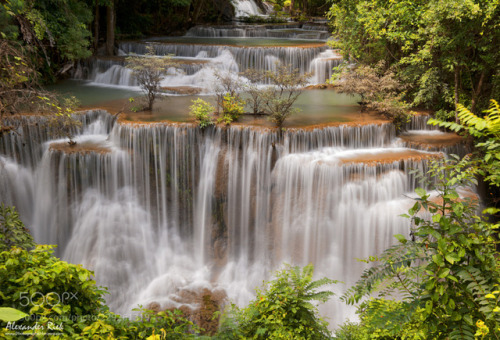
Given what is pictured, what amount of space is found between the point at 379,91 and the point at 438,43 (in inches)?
81.0

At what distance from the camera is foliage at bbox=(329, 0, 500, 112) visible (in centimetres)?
913

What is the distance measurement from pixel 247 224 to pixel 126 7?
62.6 feet

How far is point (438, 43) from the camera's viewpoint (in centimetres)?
986

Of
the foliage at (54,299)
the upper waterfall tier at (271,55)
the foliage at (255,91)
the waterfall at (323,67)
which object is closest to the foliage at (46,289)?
the foliage at (54,299)

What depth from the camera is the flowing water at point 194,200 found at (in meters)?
9.44

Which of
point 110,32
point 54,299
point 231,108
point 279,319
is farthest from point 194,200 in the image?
point 110,32

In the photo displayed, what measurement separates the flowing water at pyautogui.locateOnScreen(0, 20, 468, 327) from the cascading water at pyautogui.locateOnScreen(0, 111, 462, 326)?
0.03m

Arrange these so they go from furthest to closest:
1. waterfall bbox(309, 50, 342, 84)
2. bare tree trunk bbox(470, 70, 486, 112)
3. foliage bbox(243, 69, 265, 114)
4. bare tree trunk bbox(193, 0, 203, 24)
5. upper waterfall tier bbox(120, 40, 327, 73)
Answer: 1. bare tree trunk bbox(193, 0, 203, 24)
2. upper waterfall tier bbox(120, 40, 327, 73)
3. waterfall bbox(309, 50, 342, 84)
4. foliage bbox(243, 69, 265, 114)
5. bare tree trunk bbox(470, 70, 486, 112)

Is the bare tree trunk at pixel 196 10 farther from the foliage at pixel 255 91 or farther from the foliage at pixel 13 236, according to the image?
the foliage at pixel 13 236

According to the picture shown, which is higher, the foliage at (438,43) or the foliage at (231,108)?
the foliage at (438,43)

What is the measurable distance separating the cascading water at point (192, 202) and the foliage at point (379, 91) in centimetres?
64

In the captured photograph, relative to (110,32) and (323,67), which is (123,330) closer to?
(323,67)

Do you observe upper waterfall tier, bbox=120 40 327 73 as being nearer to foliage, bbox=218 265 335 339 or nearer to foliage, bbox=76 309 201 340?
foliage, bbox=218 265 335 339

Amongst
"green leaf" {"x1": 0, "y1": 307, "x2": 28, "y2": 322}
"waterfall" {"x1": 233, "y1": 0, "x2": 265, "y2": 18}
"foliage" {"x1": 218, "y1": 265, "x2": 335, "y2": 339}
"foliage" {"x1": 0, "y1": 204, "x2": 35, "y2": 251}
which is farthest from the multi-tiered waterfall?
"waterfall" {"x1": 233, "y1": 0, "x2": 265, "y2": 18}
